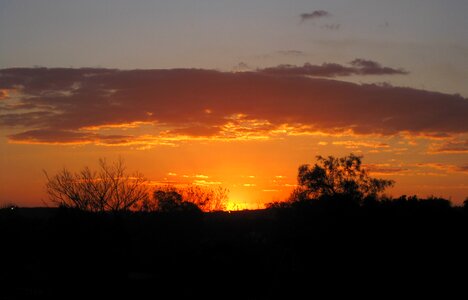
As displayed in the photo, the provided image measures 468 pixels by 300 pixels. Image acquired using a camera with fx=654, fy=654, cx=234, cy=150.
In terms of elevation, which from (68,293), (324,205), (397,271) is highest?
(324,205)

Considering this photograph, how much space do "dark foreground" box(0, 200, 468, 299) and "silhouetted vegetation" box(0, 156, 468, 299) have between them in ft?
0.15

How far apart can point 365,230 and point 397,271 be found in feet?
11.2

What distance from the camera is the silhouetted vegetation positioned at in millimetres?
24594

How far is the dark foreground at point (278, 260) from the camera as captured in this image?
963 inches

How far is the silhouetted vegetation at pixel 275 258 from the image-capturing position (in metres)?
24.6

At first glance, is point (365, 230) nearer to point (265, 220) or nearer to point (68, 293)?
point (68, 293)

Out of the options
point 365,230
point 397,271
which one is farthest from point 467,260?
point 365,230

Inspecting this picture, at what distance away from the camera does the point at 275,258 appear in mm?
30031

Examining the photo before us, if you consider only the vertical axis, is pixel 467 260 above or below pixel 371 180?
below

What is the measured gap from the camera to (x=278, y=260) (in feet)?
96.2

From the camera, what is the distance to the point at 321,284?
998 inches

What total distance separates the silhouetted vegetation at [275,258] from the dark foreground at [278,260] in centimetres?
5

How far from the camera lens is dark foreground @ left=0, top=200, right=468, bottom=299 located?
2447 cm

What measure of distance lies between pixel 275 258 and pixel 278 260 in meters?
0.72
